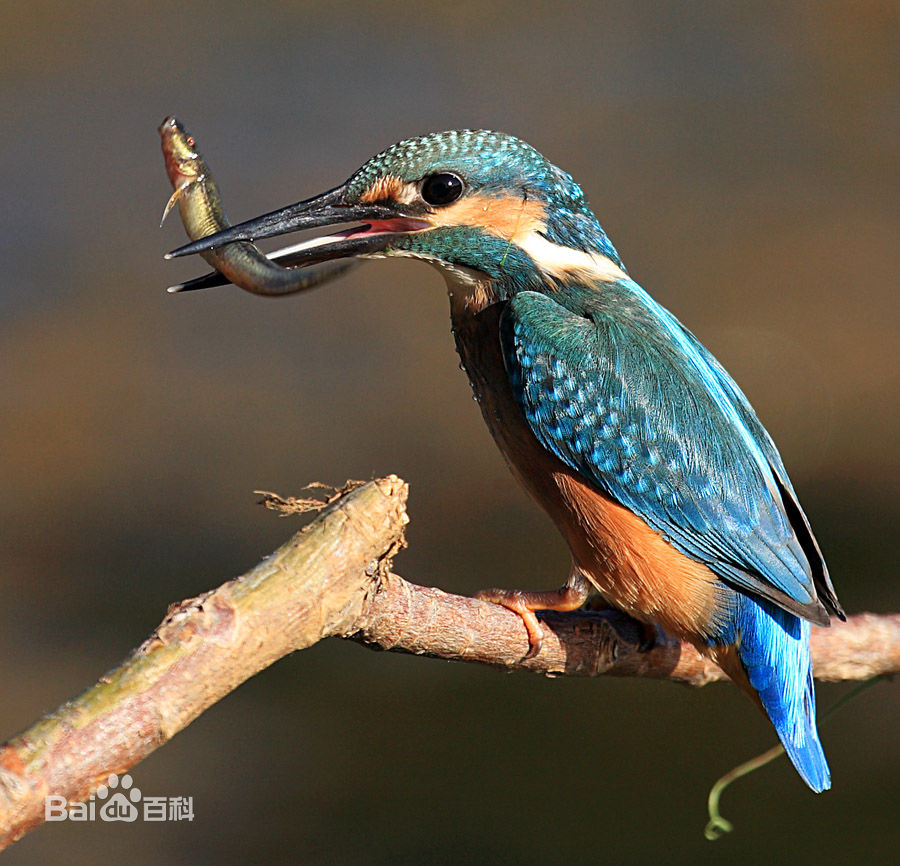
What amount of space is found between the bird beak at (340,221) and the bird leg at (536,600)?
0.60 m

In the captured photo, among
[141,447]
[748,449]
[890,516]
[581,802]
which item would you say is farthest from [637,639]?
[141,447]

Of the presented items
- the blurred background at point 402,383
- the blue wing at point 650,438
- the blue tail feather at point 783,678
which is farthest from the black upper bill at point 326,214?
the blurred background at point 402,383

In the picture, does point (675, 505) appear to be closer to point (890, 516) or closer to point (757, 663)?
point (757, 663)

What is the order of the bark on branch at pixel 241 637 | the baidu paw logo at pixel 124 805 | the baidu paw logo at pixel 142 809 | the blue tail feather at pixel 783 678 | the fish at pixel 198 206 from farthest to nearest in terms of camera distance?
the baidu paw logo at pixel 142 809, the baidu paw logo at pixel 124 805, the blue tail feather at pixel 783 678, the fish at pixel 198 206, the bark on branch at pixel 241 637

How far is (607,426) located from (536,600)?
315 millimetres

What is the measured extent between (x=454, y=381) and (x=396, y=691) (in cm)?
137

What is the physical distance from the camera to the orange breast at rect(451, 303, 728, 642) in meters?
1.99

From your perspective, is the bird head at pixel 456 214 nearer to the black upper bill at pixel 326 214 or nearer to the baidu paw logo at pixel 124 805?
the black upper bill at pixel 326 214

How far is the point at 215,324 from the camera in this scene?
4.96 m

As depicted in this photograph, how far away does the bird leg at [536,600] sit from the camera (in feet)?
6.36

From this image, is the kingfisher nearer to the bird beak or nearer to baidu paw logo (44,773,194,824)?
the bird beak

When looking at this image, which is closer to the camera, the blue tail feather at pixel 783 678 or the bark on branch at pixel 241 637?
the bark on branch at pixel 241 637

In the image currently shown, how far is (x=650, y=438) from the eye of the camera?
1.98 meters

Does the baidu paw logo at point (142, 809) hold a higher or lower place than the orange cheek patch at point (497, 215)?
lower
